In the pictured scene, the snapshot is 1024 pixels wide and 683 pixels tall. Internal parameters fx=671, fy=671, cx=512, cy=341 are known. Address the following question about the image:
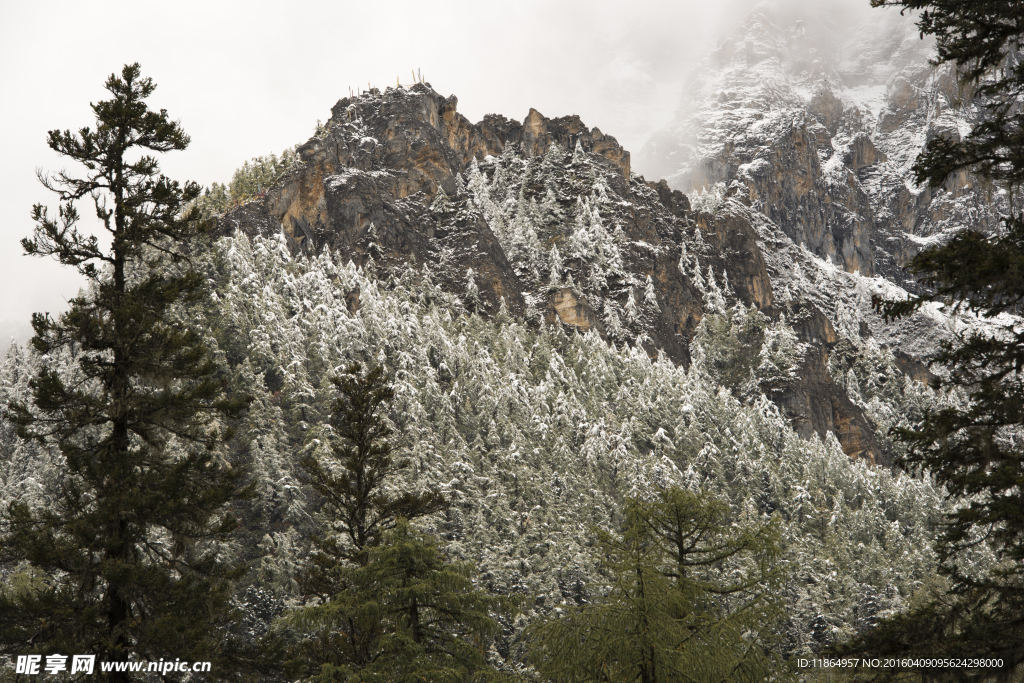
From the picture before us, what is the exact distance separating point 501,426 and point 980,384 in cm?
6049

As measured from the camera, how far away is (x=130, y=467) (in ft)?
32.8

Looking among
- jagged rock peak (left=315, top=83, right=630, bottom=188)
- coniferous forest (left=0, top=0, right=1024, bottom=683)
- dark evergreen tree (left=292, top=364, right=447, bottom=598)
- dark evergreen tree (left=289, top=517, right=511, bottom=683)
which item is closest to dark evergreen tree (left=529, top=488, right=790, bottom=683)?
coniferous forest (left=0, top=0, right=1024, bottom=683)

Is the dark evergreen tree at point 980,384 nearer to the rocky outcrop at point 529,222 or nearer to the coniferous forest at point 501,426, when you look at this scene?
the coniferous forest at point 501,426

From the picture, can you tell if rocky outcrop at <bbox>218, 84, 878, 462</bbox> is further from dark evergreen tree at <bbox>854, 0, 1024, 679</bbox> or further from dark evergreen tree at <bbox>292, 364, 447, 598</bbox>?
dark evergreen tree at <bbox>854, 0, 1024, 679</bbox>

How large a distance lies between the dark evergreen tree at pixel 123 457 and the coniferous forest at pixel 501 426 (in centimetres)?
6

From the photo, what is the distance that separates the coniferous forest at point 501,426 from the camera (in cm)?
804

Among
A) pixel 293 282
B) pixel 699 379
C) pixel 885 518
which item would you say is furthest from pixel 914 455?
pixel 699 379

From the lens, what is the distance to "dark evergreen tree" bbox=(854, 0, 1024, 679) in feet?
23.0

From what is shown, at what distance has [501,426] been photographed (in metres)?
67.2

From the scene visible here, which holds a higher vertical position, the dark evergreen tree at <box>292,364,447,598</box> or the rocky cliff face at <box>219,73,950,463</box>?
the rocky cliff face at <box>219,73,950,463</box>

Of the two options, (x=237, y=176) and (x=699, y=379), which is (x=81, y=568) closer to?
(x=699, y=379)

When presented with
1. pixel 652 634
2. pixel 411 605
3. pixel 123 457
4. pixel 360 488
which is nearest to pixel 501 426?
pixel 360 488

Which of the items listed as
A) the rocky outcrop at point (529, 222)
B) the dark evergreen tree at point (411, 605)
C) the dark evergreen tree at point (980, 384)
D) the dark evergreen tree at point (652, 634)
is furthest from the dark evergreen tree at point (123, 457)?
the rocky outcrop at point (529, 222)

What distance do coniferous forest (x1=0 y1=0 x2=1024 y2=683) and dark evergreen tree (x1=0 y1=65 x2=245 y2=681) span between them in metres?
0.06
